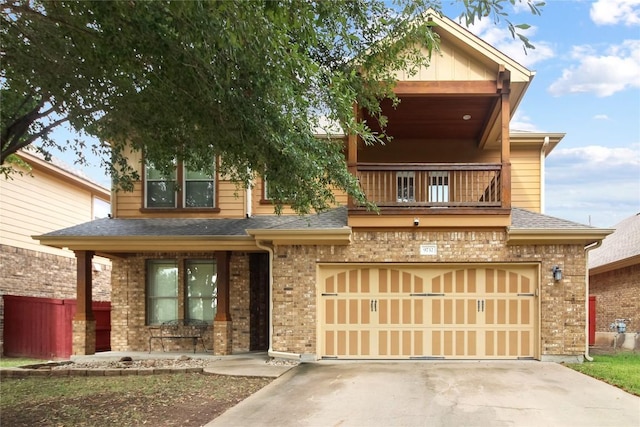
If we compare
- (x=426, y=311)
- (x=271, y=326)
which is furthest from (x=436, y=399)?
(x=271, y=326)

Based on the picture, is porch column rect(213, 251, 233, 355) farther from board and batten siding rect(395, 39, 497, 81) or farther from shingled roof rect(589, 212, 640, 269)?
shingled roof rect(589, 212, 640, 269)

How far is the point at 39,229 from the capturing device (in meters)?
17.8

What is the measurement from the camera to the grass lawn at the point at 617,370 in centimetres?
842

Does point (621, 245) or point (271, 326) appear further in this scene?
point (621, 245)

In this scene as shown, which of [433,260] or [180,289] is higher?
[433,260]

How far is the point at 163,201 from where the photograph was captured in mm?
13883

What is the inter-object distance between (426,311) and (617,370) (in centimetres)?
361

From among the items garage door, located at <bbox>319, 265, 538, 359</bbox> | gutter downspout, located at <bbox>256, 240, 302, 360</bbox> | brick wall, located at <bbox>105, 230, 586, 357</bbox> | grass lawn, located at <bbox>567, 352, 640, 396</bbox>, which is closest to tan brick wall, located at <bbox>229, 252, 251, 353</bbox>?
gutter downspout, located at <bbox>256, 240, 302, 360</bbox>

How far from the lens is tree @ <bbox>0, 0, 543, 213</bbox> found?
5863 millimetres

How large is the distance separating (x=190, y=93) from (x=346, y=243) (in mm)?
5273

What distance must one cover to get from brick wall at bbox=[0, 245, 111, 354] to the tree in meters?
7.78

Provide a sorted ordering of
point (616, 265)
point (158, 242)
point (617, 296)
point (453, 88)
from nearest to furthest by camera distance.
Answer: point (453, 88), point (158, 242), point (616, 265), point (617, 296)

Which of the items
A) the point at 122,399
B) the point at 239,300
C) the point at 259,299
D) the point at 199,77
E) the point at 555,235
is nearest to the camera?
the point at 199,77

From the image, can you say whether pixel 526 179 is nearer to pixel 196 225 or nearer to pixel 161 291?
pixel 196 225
